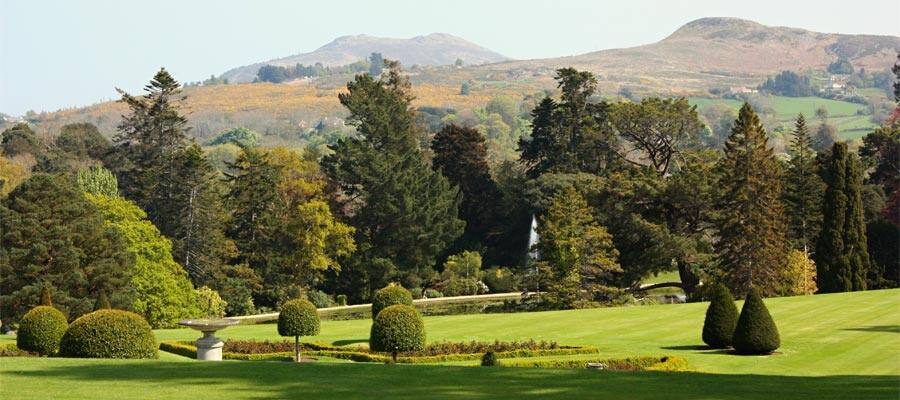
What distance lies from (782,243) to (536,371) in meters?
40.9

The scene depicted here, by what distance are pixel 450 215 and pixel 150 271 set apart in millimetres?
26233

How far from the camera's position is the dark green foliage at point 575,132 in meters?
77.5

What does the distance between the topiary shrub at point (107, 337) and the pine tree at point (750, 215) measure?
126ft

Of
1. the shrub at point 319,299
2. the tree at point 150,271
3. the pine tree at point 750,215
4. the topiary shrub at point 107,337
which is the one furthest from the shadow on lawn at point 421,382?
the shrub at point 319,299

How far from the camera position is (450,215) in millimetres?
79375

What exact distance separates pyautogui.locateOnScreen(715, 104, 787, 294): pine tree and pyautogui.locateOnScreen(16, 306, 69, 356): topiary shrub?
35.8m

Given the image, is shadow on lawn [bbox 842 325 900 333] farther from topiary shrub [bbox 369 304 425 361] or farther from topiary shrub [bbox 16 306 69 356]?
topiary shrub [bbox 16 306 69 356]

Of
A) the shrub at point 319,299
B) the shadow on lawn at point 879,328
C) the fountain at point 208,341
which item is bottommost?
the shrub at point 319,299

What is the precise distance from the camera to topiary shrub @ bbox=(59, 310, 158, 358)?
25594 millimetres

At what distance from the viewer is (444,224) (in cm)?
7819

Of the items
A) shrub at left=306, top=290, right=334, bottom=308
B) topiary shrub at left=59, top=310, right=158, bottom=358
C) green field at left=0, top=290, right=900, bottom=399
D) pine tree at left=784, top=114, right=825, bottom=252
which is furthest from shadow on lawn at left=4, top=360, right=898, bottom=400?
shrub at left=306, top=290, right=334, bottom=308

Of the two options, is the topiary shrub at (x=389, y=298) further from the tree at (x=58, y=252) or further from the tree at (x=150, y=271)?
the tree at (x=150, y=271)

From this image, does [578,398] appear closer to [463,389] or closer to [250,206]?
[463,389]

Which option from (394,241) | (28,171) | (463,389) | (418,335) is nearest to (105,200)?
(394,241)
